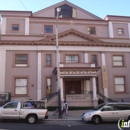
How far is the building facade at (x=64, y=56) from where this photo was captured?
2445 centimetres

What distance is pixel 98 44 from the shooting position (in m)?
26.6

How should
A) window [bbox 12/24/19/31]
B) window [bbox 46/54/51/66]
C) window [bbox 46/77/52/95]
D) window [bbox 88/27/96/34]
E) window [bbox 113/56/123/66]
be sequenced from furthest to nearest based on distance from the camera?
window [bbox 88/27/96/34]
window [bbox 12/24/19/31]
window [bbox 113/56/123/66]
window [bbox 46/54/51/66]
window [bbox 46/77/52/95]

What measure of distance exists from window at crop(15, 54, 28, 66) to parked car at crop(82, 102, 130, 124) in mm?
14320

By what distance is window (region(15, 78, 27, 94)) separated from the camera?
80.8 ft

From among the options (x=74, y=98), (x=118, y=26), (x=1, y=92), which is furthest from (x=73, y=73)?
(x=118, y=26)

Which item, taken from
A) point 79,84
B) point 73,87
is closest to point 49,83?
point 73,87

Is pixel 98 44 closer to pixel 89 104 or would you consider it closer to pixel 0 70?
pixel 89 104

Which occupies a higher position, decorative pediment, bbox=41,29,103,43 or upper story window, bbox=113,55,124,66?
decorative pediment, bbox=41,29,103,43

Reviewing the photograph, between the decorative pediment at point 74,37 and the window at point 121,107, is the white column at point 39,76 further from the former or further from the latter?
the window at point 121,107

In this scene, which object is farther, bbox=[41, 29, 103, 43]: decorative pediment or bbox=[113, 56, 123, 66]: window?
bbox=[113, 56, 123, 66]: window

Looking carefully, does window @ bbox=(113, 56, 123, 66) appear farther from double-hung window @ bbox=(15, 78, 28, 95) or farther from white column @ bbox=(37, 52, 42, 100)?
double-hung window @ bbox=(15, 78, 28, 95)

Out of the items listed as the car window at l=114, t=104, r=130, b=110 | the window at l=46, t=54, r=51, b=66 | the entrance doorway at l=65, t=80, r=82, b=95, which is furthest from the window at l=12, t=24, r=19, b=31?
the car window at l=114, t=104, r=130, b=110

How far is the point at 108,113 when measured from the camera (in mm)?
13445

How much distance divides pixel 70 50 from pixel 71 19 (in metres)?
5.76
